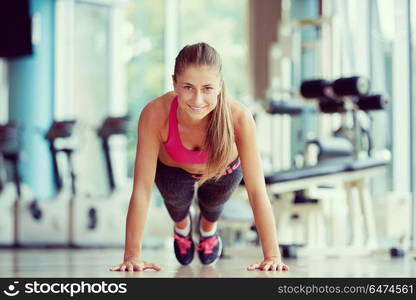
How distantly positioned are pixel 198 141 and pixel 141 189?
0.29 m

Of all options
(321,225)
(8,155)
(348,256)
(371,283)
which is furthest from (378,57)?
(371,283)

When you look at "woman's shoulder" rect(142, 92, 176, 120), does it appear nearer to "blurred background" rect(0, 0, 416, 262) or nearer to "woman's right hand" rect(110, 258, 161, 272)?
"woman's right hand" rect(110, 258, 161, 272)

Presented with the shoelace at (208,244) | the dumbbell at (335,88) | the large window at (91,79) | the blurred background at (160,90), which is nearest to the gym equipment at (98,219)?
the blurred background at (160,90)

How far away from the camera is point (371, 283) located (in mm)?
1885

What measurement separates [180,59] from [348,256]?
2.42m

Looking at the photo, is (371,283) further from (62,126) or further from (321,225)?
(62,126)

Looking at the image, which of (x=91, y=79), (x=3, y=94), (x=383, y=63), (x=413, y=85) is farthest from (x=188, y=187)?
(x=91, y=79)

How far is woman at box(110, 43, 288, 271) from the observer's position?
2.34m

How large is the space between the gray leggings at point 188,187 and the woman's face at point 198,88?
52cm

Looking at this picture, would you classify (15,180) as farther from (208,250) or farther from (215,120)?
(215,120)

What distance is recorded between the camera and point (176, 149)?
8.85 ft

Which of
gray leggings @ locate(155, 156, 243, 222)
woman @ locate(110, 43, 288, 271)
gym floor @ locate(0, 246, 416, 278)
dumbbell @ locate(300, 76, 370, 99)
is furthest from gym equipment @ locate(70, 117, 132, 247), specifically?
woman @ locate(110, 43, 288, 271)

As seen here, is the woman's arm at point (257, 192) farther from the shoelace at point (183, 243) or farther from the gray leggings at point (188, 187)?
the shoelace at point (183, 243)

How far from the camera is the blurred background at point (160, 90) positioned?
5.32 meters
